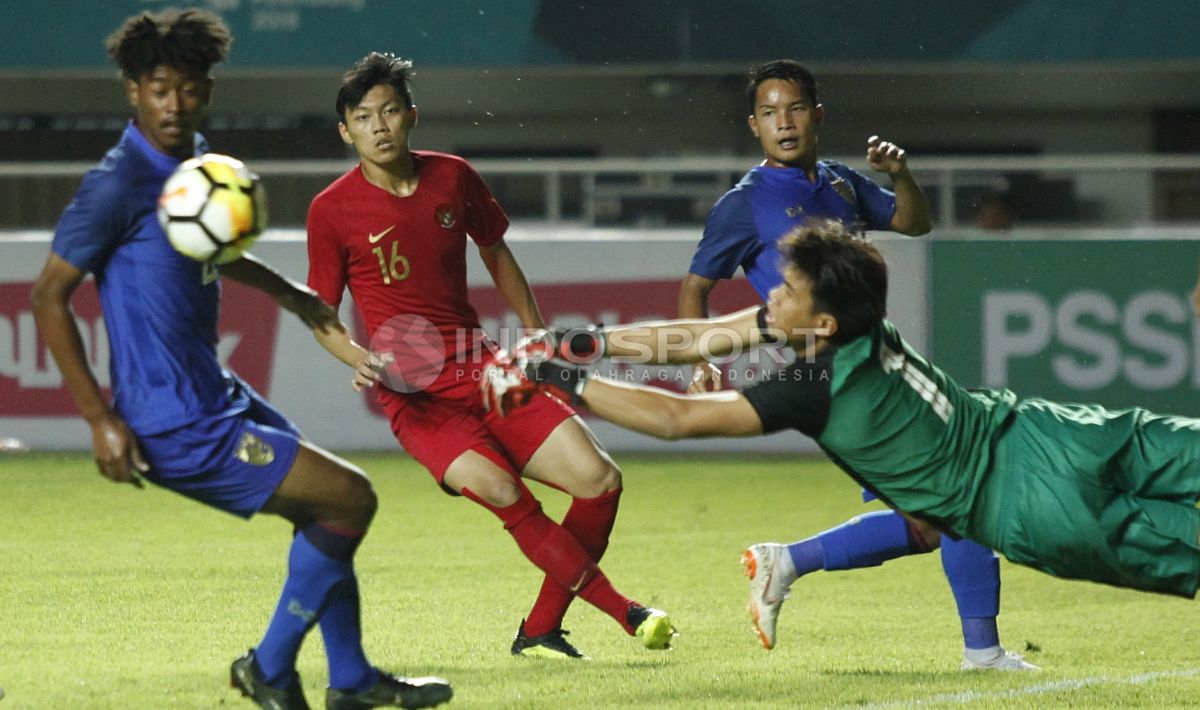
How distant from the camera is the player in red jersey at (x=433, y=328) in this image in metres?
5.57

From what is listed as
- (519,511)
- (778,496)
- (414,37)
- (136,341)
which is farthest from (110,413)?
(414,37)

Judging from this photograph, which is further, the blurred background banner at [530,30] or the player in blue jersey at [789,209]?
the blurred background banner at [530,30]

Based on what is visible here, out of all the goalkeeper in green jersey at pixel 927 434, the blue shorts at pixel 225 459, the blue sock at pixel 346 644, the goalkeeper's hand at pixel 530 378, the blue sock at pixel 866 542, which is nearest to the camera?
the goalkeeper's hand at pixel 530 378

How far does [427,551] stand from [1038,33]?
8466mm

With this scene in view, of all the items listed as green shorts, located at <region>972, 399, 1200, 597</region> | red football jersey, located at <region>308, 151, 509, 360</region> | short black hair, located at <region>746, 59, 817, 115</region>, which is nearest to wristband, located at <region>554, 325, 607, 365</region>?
green shorts, located at <region>972, 399, 1200, 597</region>

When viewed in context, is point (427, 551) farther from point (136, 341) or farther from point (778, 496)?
point (136, 341)

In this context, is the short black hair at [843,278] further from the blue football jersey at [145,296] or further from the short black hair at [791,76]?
the short black hair at [791,76]

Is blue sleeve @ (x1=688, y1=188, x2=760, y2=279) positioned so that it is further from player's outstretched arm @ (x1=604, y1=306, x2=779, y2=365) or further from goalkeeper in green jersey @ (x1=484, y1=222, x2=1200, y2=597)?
goalkeeper in green jersey @ (x1=484, y1=222, x2=1200, y2=597)

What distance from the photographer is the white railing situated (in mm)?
12305

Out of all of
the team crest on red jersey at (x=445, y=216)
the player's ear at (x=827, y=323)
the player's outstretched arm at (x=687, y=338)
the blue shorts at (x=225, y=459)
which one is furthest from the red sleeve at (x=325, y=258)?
the player's ear at (x=827, y=323)

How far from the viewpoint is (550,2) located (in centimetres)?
1430

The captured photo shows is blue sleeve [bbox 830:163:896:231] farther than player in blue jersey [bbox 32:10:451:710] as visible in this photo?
Yes

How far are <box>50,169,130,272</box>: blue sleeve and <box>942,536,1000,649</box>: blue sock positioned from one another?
2.76 metres

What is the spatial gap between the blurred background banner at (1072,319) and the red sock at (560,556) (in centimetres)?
639
